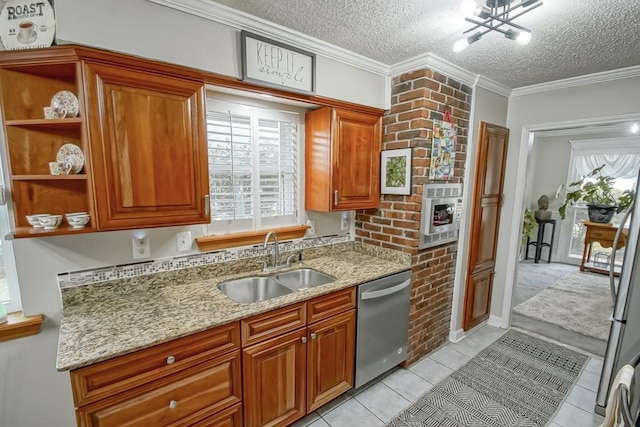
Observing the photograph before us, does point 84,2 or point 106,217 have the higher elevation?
point 84,2

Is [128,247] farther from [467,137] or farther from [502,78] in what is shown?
[502,78]

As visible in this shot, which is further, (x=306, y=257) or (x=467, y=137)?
(x=467, y=137)

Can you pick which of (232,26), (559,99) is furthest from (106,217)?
(559,99)

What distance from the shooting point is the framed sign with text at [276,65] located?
5.47ft

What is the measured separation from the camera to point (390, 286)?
214 cm

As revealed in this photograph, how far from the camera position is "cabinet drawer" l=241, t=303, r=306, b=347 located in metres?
1.51

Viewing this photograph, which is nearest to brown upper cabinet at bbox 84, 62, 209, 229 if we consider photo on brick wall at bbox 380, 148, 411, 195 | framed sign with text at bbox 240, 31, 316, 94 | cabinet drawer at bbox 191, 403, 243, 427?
framed sign with text at bbox 240, 31, 316, 94

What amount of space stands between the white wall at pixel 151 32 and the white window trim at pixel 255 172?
0.32 metres

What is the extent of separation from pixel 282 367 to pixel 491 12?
2097 mm

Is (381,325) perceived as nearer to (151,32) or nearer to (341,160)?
(341,160)

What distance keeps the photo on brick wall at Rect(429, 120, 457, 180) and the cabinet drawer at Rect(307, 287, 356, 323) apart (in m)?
1.14

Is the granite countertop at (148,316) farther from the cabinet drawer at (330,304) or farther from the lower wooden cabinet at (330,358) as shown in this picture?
the lower wooden cabinet at (330,358)

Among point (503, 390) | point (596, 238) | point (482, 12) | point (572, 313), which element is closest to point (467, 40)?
point (482, 12)

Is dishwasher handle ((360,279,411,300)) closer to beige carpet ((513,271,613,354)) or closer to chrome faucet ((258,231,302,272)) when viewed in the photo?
chrome faucet ((258,231,302,272))
